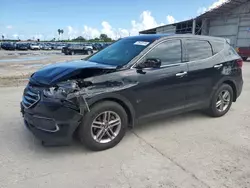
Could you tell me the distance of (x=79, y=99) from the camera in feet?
10.5

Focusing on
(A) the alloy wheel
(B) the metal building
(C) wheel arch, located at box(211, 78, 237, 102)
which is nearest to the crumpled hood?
(A) the alloy wheel

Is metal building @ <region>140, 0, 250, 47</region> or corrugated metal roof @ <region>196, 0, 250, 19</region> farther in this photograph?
metal building @ <region>140, 0, 250, 47</region>

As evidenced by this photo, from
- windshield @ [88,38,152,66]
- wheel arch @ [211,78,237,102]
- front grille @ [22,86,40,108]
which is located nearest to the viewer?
front grille @ [22,86,40,108]

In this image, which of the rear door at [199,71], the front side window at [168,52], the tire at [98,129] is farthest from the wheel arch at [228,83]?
the tire at [98,129]

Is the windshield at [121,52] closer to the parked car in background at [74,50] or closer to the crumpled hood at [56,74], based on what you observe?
the crumpled hood at [56,74]

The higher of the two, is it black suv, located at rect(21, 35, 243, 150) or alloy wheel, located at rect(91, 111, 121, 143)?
black suv, located at rect(21, 35, 243, 150)

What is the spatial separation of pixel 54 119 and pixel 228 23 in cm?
3779

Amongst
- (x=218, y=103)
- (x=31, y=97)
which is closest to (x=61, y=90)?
(x=31, y=97)

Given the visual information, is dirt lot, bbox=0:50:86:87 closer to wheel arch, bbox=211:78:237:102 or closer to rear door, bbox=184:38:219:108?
rear door, bbox=184:38:219:108

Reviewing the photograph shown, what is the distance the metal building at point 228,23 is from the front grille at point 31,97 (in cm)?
3416

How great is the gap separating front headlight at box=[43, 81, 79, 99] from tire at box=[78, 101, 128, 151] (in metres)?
0.40

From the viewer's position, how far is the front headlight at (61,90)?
A: 3.20 meters

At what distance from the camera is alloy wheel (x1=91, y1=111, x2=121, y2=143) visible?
3489 millimetres

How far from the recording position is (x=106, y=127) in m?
3.57
